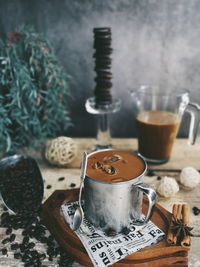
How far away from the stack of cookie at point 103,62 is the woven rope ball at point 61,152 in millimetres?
249

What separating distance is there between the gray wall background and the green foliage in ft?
0.45

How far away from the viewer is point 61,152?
1.30 meters

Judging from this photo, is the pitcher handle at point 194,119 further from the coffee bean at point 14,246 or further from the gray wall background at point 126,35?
the coffee bean at point 14,246

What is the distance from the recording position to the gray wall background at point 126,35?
145 centimetres

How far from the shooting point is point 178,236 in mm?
849

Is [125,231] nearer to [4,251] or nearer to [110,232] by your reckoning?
[110,232]

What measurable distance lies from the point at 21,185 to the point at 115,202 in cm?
45

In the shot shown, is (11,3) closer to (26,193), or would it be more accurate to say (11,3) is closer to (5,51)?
(5,51)

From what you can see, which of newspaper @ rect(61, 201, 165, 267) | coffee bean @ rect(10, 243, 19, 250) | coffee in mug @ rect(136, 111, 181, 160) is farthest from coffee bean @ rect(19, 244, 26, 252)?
coffee in mug @ rect(136, 111, 181, 160)

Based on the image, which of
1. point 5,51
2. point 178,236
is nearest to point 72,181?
point 178,236

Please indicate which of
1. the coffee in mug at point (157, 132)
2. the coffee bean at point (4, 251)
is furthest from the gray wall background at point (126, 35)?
the coffee bean at point (4, 251)

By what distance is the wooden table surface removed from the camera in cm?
87

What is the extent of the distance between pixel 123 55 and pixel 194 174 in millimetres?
741

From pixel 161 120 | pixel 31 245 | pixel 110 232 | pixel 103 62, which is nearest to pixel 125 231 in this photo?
pixel 110 232
